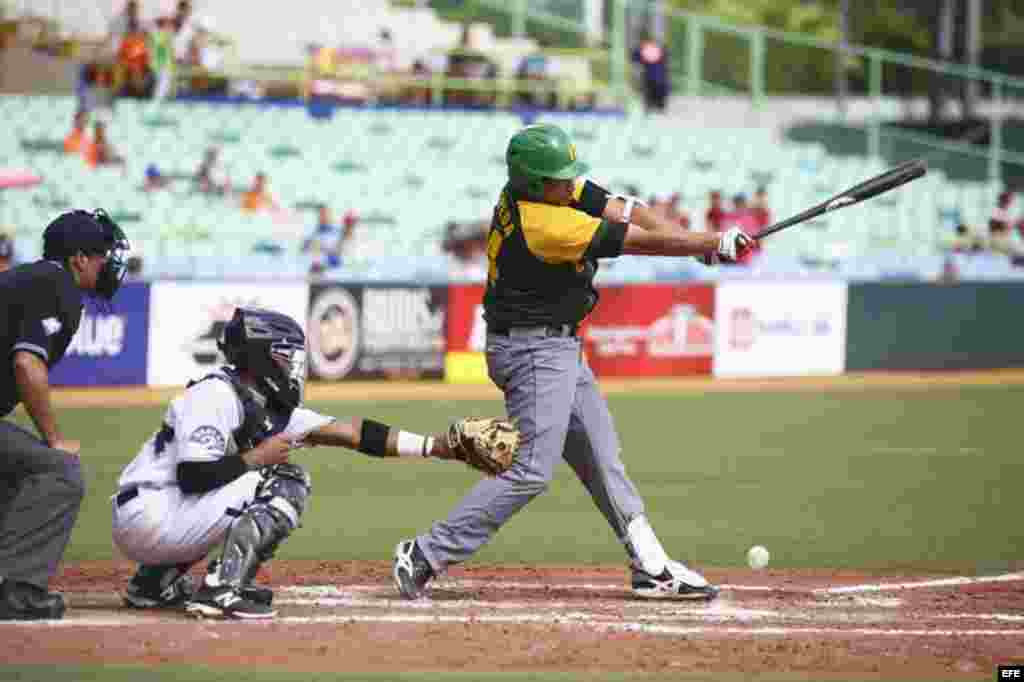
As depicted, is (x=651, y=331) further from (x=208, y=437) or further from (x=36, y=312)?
(x=36, y=312)

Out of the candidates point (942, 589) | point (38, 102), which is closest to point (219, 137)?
point (38, 102)

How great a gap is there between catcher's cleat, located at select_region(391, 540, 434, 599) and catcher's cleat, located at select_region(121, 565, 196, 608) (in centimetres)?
97

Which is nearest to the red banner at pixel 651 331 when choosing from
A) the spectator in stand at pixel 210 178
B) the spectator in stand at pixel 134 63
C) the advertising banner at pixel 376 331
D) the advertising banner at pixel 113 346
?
the advertising banner at pixel 376 331

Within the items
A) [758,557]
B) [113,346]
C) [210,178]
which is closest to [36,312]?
[758,557]

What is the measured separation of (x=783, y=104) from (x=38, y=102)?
20514 millimetres

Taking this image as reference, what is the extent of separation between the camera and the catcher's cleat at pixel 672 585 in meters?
8.87

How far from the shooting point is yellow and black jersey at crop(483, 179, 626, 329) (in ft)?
27.0

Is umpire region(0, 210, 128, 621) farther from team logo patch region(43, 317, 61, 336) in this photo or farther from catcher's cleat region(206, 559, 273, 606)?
catcher's cleat region(206, 559, 273, 606)

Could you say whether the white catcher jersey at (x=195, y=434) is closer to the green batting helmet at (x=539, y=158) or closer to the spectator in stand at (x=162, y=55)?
the green batting helmet at (x=539, y=158)

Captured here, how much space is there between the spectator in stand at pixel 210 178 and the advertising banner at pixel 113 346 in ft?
19.2

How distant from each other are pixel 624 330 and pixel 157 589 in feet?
44.5

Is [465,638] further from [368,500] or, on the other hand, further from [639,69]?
[639,69]

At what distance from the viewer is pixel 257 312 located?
7977mm

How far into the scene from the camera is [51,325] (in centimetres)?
768
